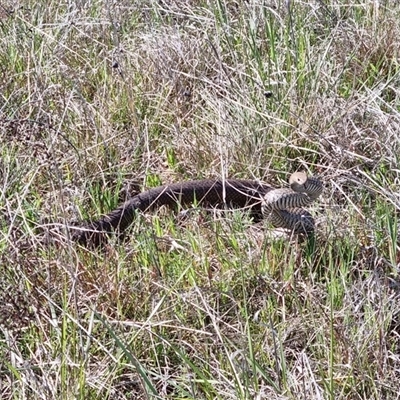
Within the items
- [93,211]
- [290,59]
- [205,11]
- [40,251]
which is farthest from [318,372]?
[205,11]

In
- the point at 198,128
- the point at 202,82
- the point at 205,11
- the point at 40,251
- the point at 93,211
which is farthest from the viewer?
the point at 205,11

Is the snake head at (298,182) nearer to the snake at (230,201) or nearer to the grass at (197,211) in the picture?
the snake at (230,201)

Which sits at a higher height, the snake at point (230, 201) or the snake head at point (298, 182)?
the snake head at point (298, 182)

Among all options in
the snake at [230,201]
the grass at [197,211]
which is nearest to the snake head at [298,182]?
the snake at [230,201]

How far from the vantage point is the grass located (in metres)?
2.36

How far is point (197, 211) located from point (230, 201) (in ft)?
0.53

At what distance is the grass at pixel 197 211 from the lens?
7.73 ft

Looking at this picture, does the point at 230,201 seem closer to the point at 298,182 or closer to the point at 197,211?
the point at 197,211

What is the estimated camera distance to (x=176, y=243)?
284 cm

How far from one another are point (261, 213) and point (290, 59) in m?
0.75

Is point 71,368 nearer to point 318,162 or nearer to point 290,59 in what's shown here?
point 318,162

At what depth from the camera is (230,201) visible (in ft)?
10.9

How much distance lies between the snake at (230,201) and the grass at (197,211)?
0.06 metres

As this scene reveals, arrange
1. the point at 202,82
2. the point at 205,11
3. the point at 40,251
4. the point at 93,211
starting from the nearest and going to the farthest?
the point at 40,251, the point at 93,211, the point at 202,82, the point at 205,11
